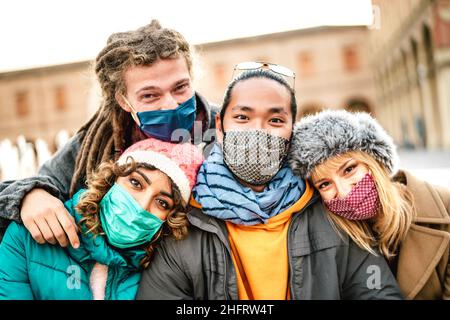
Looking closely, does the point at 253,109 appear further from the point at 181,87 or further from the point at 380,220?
the point at 380,220

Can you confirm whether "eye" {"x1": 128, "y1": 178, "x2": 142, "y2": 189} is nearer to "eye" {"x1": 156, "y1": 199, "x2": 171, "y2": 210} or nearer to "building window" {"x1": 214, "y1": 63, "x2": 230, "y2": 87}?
"eye" {"x1": 156, "y1": 199, "x2": 171, "y2": 210}

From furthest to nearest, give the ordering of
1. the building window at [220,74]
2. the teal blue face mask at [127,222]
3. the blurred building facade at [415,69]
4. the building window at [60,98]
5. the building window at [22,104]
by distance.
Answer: the building window at [60,98], the building window at [22,104], the building window at [220,74], the blurred building facade at [415,69], the teal blue face mask at [127,222]

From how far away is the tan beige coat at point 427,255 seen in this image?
2.22m

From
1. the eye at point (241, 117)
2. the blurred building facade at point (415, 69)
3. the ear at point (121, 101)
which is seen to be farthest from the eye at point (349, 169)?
the blurred building facade at point (415, 69)

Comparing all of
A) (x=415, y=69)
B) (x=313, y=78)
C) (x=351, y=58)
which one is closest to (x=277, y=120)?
(x=415, y=69)

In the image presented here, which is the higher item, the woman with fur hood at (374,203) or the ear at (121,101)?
the ear at (121,101)

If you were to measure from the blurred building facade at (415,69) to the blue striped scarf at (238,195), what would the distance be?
1273 cm

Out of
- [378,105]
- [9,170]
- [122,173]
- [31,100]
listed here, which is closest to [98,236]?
[122,173]

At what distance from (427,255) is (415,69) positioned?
2147 cm

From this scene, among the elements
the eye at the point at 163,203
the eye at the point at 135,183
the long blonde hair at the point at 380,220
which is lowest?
the long blonde hair at the point at 380,220

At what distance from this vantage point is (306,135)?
2299 mm

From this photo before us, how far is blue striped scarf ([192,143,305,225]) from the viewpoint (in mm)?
2086

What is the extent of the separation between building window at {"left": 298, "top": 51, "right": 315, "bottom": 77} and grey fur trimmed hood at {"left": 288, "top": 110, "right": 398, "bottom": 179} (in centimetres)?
3030

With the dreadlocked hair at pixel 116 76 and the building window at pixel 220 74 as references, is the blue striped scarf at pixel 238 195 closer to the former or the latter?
the dreadlocked hair at pixel 116 76
